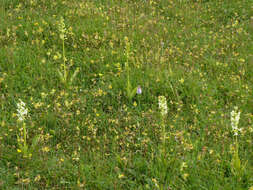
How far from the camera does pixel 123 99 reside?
18.4 ft

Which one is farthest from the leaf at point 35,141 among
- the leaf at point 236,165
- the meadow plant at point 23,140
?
the leaf at point 236,165

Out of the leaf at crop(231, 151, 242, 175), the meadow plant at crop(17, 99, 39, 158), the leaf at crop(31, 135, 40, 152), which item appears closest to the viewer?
the leaf at crop(231, 151, 242, 175)

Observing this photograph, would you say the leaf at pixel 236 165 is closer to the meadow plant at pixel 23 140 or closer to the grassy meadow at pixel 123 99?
the grassy meadow at pixel 123 99

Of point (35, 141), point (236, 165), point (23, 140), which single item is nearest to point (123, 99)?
point (35, 141)

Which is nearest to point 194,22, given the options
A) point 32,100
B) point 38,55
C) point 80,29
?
point 80,29

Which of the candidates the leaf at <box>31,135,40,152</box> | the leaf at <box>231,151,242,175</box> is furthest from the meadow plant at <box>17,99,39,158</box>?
the leaf at <box>231,151,242,175</box>

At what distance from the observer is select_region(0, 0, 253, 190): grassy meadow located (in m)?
4.13

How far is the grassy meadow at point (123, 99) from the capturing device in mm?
4129

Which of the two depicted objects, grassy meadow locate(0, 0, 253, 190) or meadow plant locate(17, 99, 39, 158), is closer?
grassy meadow locate(0, 0, 253, 190)

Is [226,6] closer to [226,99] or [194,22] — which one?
[194,22]

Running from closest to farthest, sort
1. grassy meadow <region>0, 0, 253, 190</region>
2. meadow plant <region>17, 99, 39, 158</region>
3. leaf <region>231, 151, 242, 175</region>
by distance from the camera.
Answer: leaf <region>231, 151, 242, 175</region> < grassy meadow <region>0, 0, 253, 190</region> < meadow plant <region>17, 99, 39, 158</region>

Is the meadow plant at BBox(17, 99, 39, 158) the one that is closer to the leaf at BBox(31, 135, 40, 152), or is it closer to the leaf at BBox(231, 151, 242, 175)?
the leaf at BBox(31, 135, 40, 152)

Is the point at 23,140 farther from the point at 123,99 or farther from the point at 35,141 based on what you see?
the point at 123,99

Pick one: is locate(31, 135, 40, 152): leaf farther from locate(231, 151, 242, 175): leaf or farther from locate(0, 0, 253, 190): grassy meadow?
locate(231, 151, 242, 175): leaf
